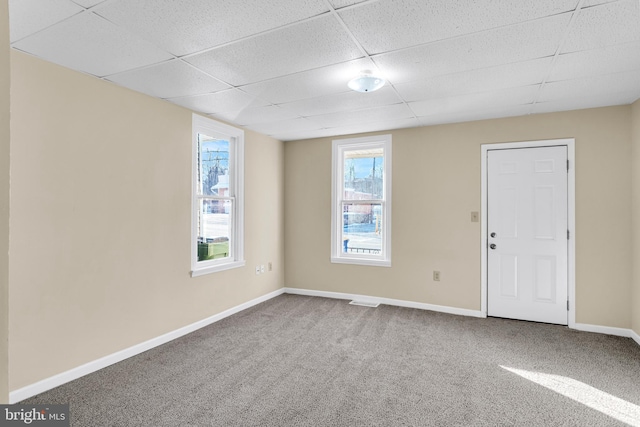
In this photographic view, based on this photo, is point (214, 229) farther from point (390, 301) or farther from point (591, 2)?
point (591, 2)

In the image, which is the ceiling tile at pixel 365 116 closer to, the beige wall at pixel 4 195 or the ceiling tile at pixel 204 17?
the ceiling tile at pixel 204 17

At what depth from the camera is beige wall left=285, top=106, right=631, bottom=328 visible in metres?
3.45

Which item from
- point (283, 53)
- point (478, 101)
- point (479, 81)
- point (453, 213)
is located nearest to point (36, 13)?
point (283, 53)

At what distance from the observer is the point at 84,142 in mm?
2594

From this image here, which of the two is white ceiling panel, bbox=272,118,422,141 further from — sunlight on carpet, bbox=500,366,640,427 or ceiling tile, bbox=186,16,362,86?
sunlight on carpet, bbox=500,366,640,427

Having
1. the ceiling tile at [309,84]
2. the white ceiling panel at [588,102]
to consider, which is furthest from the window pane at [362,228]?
the white ceiling panel at [588,102]

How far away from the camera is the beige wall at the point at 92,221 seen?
226cm

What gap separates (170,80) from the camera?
2740mm

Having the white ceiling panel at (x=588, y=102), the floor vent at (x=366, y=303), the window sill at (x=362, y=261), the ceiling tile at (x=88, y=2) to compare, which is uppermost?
the white ceiling panel at (x=588, y=102)

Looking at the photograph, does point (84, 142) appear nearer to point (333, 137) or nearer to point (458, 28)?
point (458, 28)

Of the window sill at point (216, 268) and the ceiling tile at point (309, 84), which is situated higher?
the ceiling tile at point (309, 84)

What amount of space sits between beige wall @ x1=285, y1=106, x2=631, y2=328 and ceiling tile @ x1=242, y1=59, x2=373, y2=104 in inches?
71.9

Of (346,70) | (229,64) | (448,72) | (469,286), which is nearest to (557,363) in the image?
(469,286)

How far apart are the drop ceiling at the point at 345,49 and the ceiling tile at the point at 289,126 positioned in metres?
0.60
